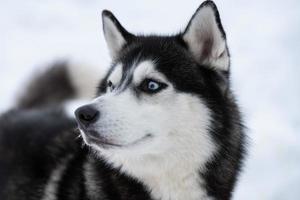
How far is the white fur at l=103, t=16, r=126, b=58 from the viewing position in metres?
2.86

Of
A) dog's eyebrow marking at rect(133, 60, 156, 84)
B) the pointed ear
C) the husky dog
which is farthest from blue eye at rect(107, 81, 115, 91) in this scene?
the pointed ear

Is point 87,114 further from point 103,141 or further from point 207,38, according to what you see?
point 207,38

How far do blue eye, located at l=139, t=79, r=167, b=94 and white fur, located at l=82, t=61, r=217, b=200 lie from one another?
24 mm

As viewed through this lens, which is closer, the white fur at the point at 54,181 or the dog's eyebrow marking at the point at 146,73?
the dog's eyebrow marking at the point at 146,73

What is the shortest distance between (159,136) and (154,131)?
4cm

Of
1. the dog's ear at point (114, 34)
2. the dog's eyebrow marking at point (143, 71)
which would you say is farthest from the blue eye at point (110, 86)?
the dog's ear at point (114, 34)

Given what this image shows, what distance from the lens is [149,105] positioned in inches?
94.3

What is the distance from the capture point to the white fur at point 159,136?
7.61ft

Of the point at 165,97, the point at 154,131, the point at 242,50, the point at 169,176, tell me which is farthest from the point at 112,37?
the point at 242,50

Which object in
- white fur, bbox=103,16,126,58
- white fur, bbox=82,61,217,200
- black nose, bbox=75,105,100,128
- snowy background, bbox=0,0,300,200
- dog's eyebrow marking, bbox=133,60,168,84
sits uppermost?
white fur, bbox=103,16,126,58

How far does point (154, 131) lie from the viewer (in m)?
2.37

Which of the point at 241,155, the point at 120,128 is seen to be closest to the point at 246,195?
the point at 241,155

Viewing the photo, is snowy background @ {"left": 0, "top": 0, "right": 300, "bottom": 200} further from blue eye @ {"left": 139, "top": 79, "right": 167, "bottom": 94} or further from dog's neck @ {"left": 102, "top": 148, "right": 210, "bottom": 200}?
blue eye @ {"left": 139, "top": 79, "right": 167, "bottom": 94}

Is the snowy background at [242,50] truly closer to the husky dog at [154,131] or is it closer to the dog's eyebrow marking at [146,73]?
the husky dog at [154,131]
